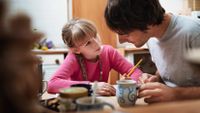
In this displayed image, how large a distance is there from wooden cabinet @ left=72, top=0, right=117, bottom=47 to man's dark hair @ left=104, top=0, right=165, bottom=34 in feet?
7.69

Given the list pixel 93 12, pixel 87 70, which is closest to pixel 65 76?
pixel 87 70

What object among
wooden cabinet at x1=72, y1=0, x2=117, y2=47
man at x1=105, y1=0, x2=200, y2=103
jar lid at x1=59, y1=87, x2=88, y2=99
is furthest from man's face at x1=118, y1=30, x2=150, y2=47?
wooden cabinet at x1=72, y1=0, x2=117, y2=47

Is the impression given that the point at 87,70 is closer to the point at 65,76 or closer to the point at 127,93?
the point at 65,76

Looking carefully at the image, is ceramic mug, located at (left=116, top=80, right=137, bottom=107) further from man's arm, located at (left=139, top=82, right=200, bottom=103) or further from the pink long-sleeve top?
the pink long-sleeve top

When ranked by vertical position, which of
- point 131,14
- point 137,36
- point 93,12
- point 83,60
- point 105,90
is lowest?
point 105,90

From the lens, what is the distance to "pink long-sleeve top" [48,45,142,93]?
5.34ft

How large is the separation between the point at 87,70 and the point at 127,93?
0.66 m

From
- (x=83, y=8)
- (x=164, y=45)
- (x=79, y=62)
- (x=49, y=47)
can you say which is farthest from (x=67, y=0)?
(x=164, y=45)

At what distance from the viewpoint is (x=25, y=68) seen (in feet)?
1.34

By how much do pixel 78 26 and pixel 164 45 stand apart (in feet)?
1.76

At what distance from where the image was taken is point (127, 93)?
1201 millimetres

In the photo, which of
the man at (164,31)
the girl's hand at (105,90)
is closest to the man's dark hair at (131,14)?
the man at (164,31)

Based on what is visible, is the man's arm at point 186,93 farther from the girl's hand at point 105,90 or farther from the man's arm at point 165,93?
the girl's hand at point 105,90

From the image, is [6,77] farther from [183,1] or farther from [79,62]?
[183,1]
